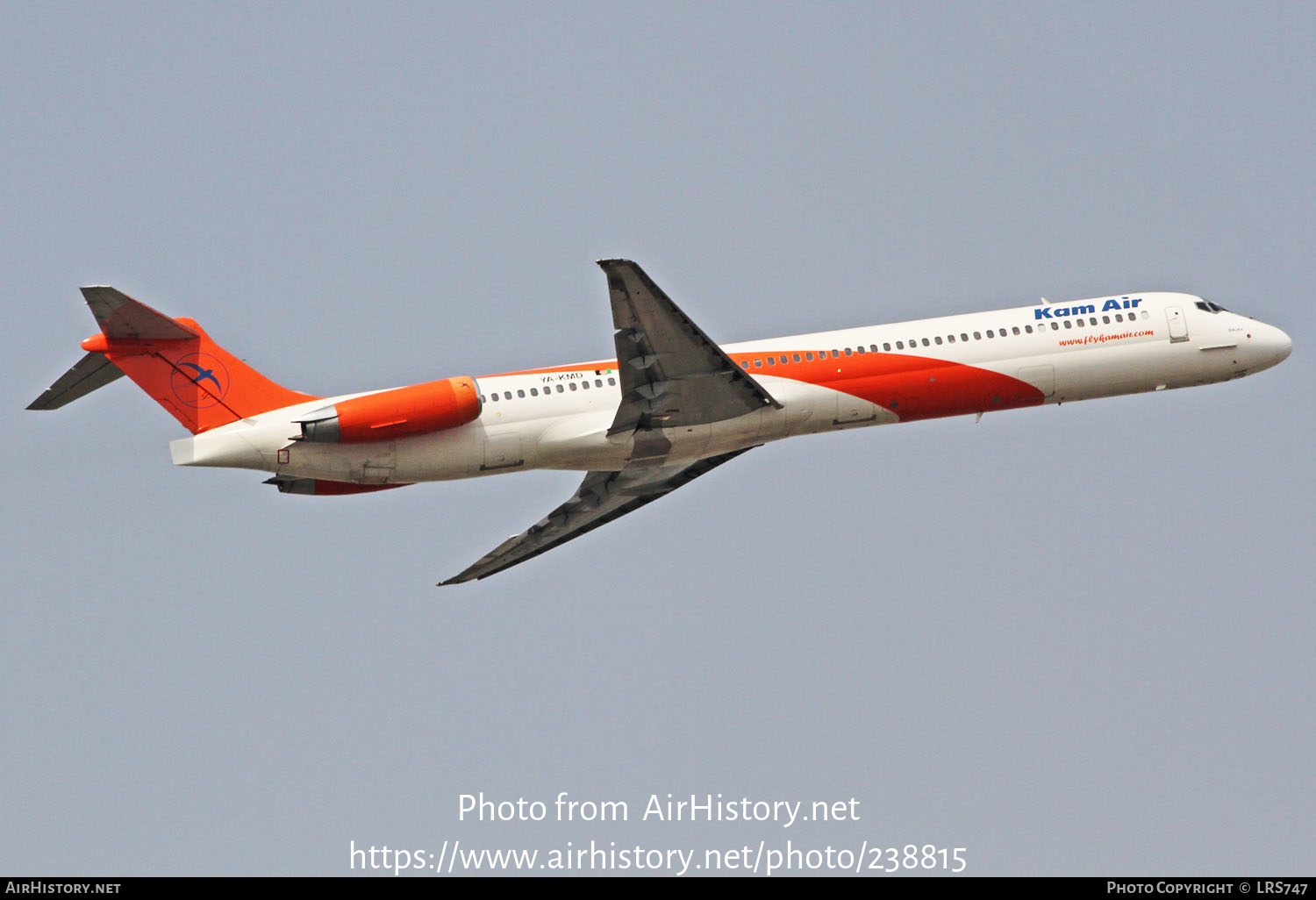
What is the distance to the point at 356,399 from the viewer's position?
1249 inches

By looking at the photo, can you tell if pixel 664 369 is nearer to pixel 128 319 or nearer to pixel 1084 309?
pixel 128 319

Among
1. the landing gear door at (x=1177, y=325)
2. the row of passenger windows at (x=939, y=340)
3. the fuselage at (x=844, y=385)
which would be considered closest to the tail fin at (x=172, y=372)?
the fuselage at (x=844, y=385)

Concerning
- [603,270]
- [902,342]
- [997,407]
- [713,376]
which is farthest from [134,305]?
[997,407]

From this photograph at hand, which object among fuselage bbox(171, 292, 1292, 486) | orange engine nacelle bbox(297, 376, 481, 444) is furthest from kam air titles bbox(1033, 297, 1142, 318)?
orange engine nacelle bbox(297, 376, 481, 444)

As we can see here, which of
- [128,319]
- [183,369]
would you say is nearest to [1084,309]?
[183,369]

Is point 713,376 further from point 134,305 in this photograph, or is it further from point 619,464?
point 134,305

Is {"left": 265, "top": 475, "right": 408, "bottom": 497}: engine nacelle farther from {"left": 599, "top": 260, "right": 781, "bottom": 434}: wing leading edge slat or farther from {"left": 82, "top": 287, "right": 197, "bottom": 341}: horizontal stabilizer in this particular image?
{"left": 599, "top": 260, "right": 781, "bottom": 434}: wing leading edge slat

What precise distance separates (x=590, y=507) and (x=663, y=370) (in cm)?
757

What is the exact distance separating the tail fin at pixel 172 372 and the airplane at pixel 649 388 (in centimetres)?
3

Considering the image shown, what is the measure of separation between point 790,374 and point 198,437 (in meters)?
12.8

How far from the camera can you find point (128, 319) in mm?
31500

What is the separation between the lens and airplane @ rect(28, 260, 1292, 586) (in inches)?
1252

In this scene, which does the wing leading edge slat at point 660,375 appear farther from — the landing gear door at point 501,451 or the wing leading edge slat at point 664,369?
the landing gear door at point 501,451

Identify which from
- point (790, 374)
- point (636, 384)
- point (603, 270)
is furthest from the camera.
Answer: point (790, 374)
